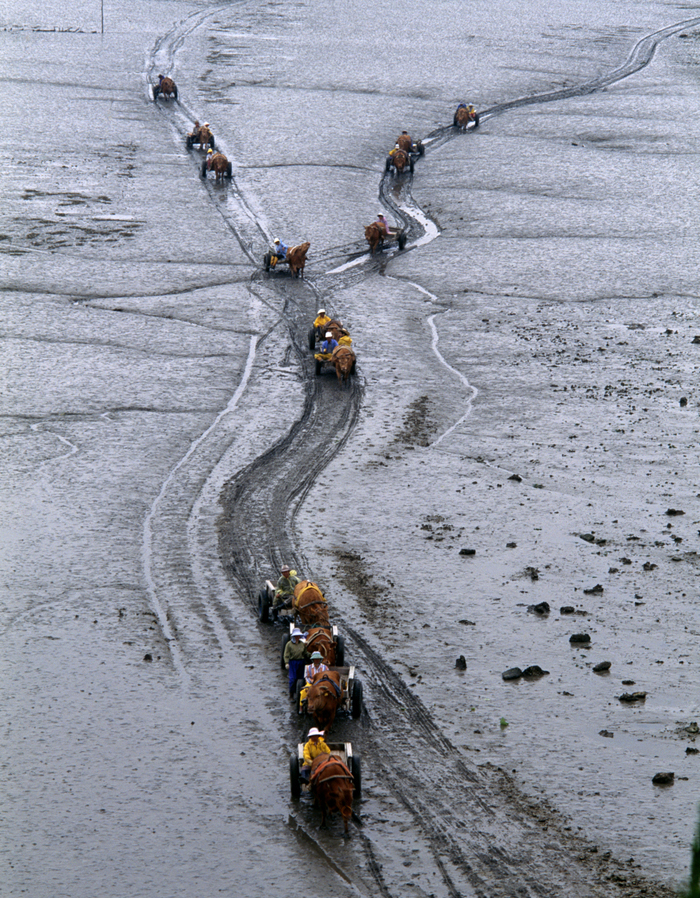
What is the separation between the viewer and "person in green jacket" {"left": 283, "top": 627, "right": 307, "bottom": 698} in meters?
15.1

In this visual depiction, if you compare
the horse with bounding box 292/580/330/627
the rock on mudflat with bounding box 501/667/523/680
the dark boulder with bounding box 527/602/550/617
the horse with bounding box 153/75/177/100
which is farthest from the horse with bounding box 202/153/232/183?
the rock on mudflat with bounding box 501/667/523/680

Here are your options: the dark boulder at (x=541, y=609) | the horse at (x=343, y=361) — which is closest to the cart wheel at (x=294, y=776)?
the dark boulder at (x=541, y=609)

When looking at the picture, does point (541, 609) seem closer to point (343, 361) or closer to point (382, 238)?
point (343, 361)

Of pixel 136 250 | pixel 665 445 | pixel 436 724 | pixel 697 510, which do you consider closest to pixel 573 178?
pixel 136 250

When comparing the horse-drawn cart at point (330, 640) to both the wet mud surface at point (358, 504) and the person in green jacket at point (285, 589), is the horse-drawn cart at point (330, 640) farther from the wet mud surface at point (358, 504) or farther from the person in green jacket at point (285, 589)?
the person in green jacket at point (285, 589)

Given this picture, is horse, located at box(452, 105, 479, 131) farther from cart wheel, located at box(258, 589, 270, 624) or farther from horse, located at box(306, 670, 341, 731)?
horse, located at box(306, 670, 341, 731)

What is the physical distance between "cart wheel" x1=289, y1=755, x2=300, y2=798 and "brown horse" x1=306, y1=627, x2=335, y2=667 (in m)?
2.18

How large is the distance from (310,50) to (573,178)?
957 inches

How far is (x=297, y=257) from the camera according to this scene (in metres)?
31.5

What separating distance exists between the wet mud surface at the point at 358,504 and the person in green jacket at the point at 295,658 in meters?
0.37

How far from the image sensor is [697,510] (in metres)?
20.2

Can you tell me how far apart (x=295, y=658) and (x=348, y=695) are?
1000mm

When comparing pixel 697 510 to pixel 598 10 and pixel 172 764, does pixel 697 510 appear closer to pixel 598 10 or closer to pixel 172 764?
pixel 172 764

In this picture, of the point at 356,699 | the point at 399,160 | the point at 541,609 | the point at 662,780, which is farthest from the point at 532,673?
the point at 399,160
